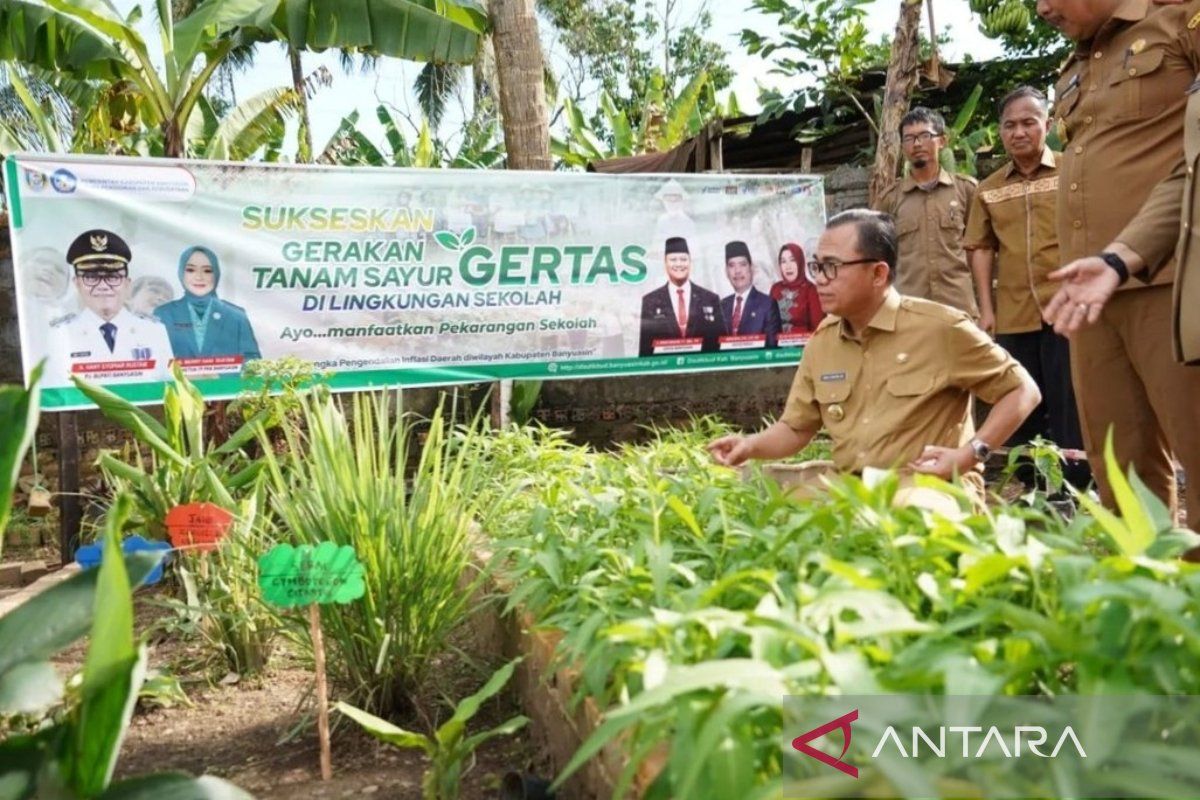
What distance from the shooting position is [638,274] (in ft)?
19.5

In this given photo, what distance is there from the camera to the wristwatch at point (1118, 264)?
223 cm

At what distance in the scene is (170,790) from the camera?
1.35 m

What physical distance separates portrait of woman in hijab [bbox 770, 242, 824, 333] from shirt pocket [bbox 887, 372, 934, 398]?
11.9ft

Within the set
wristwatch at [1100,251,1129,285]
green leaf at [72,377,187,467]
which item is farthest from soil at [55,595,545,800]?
wristwatch at [1100,251,1129,285]

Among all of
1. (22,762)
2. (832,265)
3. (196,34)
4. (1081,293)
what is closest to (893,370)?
(832,265)

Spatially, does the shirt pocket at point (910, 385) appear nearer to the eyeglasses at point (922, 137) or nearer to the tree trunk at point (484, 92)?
the eyeglasses at point (922, 137)

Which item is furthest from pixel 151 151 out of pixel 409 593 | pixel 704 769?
pixel 704 769

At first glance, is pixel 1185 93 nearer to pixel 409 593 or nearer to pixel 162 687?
pixel 409 593

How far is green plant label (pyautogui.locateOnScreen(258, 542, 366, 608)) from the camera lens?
2146 mm

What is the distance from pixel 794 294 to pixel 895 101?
46.7 inches

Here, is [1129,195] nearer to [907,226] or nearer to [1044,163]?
[1044,163]

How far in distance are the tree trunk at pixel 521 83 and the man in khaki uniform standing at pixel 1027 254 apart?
2.65 meters

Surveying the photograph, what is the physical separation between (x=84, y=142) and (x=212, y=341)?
6.47m

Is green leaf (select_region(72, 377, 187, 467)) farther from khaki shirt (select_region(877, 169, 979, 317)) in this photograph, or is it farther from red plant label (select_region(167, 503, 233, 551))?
khaki shirt (select_region(877, 169, 979, 317))
